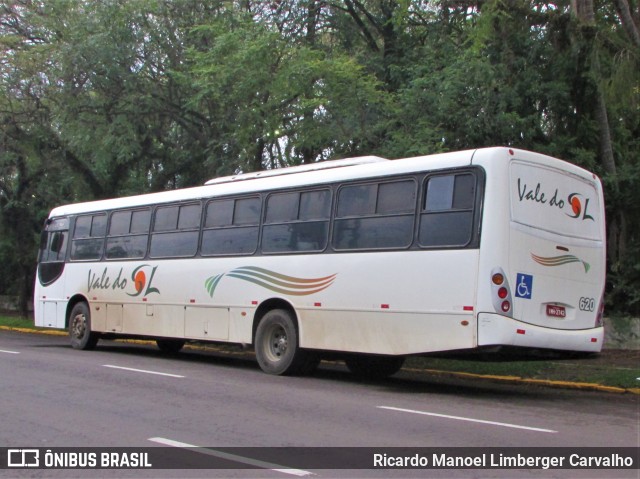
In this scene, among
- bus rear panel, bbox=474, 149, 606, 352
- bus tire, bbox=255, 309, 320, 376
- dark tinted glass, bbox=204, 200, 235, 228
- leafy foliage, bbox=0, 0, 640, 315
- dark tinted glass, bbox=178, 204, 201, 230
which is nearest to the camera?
bus rear panel, bbox=474, 149, 606, 352

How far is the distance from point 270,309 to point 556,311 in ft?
16.5

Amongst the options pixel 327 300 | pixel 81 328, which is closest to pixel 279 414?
pixel 327 300

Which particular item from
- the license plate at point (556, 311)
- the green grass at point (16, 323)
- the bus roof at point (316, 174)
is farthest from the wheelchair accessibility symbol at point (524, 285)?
the green grass at point (16, 323)

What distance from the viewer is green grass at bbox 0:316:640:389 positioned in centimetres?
1341

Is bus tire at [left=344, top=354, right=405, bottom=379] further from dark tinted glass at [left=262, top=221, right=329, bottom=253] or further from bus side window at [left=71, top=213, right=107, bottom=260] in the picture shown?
bus side window at [left=71, top=213, right=107, bottom=260]

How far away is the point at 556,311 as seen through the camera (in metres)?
11.3

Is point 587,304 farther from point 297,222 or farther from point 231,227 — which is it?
point 231,227

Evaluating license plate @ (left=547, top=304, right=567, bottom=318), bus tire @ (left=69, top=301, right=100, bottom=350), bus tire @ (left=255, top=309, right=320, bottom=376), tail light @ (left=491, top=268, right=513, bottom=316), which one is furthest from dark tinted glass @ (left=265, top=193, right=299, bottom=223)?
bus tire @ (left=69, top=301, right=100, bottom=350)

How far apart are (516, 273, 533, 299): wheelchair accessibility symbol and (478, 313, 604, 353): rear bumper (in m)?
0.37

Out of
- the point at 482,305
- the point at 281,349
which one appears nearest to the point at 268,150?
the point at 281,349

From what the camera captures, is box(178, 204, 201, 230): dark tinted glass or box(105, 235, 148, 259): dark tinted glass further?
box(105, 235, 148, 259): dark tinted glass

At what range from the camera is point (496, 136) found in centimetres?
1759

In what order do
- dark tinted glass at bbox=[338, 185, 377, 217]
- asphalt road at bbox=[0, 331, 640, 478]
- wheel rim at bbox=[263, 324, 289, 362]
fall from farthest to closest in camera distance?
wheel rim at bbox=[263, 324, 289, 362]
dark tinted glass at bbox=[338, 185, 377, 217]
asphalt road at bbox=[0, 331, 640, 478]

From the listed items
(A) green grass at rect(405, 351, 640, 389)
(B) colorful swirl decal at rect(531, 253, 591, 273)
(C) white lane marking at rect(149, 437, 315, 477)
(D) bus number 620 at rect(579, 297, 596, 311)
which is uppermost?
(B) colorful swirl decal at rect(531, 253, 591, 273)
